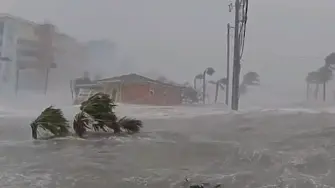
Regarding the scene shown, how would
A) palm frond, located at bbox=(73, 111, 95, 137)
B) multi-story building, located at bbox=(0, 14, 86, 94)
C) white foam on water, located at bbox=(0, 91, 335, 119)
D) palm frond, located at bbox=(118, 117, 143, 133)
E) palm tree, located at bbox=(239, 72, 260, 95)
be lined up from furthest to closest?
multi-story building, located at bbox=(0, 14, 86, 94) < palm tree, located at bbox=(239, 72, 260, 95) < white foam on water, located at bbox=(0, 91, 335, 119) < palm frond, located at bbox=(118, 117, 143, 133) < palm frond, located at bbox=(73, 111, 95, 137)

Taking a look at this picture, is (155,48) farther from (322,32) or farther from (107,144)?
(322,32)

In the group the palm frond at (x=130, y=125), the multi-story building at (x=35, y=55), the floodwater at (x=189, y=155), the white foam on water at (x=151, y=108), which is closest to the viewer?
the floodwater at (x=189, y=155)

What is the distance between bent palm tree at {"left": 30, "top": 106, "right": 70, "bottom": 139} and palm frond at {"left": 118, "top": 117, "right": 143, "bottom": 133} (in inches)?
13.5

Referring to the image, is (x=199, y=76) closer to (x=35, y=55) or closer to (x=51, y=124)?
(x=51, y=124)

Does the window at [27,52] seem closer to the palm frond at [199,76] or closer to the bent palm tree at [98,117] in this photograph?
the bent palm tree at [98,117]

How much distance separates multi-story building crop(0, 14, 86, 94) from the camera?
348 cm

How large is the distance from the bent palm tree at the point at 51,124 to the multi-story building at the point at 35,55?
20.6 inches

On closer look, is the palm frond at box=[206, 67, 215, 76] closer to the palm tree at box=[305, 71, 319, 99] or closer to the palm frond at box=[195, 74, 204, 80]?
the palm frond at box=[195, 74, 204, 80]

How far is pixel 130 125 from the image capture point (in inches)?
121

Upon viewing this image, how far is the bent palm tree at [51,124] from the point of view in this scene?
2.94 meters

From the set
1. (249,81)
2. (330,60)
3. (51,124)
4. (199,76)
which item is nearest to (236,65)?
(249,81)

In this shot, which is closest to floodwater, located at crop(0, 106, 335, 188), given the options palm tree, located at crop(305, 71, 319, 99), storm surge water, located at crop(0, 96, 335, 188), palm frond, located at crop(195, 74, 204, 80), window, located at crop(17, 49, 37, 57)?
storm surge water, located at crop(0, 96, 335, 188)

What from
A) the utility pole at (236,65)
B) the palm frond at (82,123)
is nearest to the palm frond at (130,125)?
the palm frond at (82,123)

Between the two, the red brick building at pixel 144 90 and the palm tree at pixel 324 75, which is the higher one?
the palm tree at pixel 324 75
